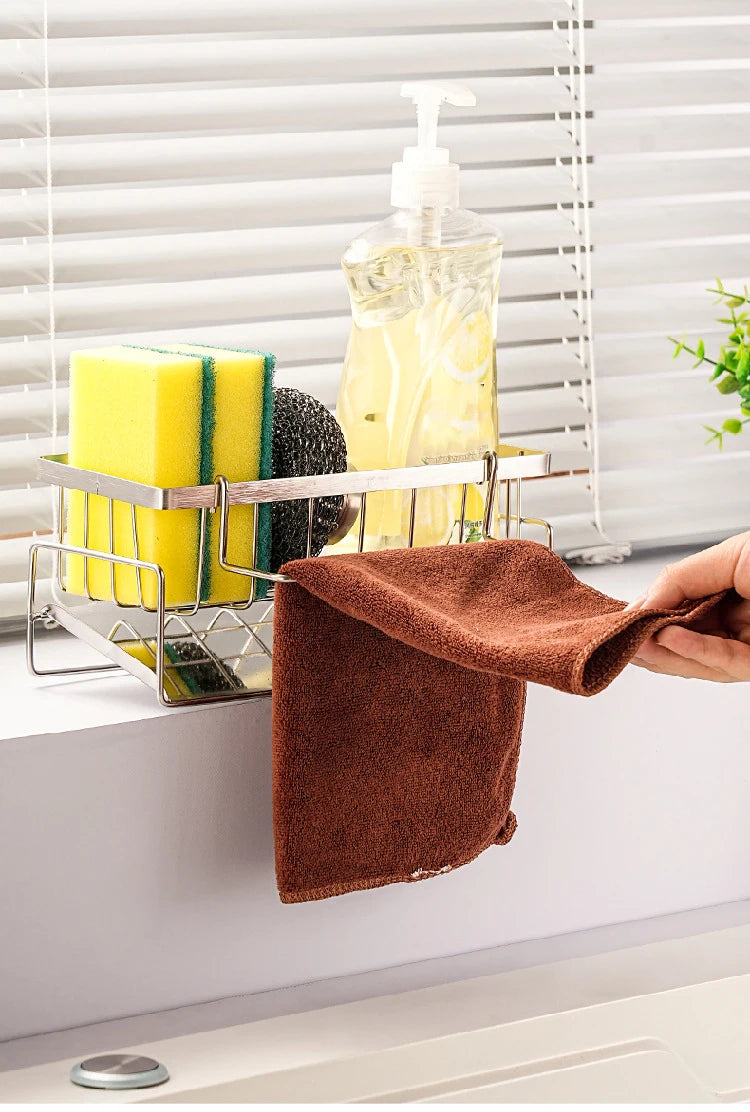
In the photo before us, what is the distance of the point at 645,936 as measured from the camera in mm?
827

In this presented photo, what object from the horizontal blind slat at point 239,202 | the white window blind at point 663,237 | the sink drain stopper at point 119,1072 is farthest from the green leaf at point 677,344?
the sink drain stopper at point 119,1072

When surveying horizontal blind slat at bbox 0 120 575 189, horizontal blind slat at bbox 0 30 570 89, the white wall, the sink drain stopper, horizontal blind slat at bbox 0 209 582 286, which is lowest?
the sink drain stopper

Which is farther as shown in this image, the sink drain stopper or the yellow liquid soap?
the yellow liquid soap

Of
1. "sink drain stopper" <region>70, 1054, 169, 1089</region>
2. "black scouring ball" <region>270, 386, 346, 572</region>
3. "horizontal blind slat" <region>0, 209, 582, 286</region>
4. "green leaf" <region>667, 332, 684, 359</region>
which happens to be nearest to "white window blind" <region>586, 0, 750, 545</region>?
"green leaf" <region>667, 332, 684, 359</region>

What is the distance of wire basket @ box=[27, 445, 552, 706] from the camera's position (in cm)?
68

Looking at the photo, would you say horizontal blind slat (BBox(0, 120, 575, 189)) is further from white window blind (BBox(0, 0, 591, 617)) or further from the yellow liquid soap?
the yellow liquid soap

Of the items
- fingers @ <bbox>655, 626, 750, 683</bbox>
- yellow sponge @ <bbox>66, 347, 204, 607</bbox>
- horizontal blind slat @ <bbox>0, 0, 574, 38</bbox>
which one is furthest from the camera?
horizontal blind slat @ <bbox>0, 0, 574, 38</bbox>

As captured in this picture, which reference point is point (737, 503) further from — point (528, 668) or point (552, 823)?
point (528, 668)

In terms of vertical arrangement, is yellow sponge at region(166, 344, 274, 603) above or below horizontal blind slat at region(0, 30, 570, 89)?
below

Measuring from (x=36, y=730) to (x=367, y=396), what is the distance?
0.27m

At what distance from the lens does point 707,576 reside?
0.58 m

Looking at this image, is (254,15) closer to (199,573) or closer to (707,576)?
(199,573)

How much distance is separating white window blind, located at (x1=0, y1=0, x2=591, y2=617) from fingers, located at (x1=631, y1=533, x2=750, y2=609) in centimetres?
40

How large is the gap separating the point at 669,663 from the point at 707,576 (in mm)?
48
